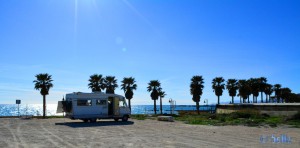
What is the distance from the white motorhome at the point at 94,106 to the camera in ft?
103

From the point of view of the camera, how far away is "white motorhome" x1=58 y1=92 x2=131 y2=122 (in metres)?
31.4

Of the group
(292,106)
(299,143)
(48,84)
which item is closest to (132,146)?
(299,143)

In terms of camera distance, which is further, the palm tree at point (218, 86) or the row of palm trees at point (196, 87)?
the palm tree at point (218, 86)

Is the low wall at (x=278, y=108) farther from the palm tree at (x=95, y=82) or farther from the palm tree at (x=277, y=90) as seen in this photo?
the palm tree at (x=277, y=90)

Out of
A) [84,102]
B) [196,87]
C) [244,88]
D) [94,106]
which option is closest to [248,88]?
[244,88]

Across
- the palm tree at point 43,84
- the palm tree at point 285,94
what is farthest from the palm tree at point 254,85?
the palm tree at point 43,84

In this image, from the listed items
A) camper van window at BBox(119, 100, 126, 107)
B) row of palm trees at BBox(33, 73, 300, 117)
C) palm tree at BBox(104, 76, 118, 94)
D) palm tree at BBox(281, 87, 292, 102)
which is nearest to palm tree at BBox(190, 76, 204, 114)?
row of palm trees at BBox(33, 73, 300, 117)

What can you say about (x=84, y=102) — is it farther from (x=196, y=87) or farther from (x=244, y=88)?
(x=244, y=88)

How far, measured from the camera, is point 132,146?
14086 millimetres

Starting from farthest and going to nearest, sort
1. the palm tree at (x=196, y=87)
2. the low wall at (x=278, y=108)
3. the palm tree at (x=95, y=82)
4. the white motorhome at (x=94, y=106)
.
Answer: the palm tree at (x=196, y=87) < the palm tree at (x=95, y=82) < the low wall at (x=278, y=108) < the white motorhome at (x=94, y=106)

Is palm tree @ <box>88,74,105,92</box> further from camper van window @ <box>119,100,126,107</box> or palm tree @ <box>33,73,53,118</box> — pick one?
camper van window @ <box>119,100,126,107</box>

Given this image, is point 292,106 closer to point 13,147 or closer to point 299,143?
point 299,143

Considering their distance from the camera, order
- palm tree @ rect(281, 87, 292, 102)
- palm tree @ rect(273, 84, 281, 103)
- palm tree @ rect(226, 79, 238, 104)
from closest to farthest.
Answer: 1. palm tree @ rect(226, 79, 238, 104)
2. palm tree @ rect(281, 87, 292, 102)
3. palm tree @ rect(273, 84, 281, 103)

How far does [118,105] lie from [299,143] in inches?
860
